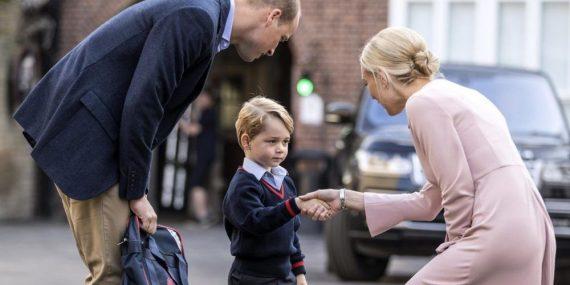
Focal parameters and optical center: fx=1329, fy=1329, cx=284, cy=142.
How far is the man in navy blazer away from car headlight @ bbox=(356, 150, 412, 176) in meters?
4.99

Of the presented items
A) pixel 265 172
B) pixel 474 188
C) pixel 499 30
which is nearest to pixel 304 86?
pixel 499 30

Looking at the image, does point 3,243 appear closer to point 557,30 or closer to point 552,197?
point 552,197

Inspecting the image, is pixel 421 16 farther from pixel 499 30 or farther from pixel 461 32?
pixel 499 30

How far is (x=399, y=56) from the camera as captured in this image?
4668mm

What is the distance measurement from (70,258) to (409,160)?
3.61 metres

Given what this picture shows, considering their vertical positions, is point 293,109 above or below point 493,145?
below

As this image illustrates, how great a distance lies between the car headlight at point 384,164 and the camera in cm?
977

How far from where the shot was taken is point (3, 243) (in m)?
13.5

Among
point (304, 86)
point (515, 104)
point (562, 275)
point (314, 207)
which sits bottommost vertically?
point (562, 275)

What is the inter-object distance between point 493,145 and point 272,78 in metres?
16.6

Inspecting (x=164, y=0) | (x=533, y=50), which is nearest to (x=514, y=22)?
(x=533, y=50)

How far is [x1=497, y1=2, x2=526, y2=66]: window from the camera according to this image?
57.5ft

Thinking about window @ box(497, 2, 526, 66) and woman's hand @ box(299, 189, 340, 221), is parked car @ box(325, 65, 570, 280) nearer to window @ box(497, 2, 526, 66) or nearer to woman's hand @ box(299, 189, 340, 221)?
woman's hand @ box(299, 189, 340, 221)

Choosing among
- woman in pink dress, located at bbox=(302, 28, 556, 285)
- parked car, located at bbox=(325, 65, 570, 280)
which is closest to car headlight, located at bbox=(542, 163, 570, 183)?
parked car, located at bbox=(325, 65, 570, 280)
